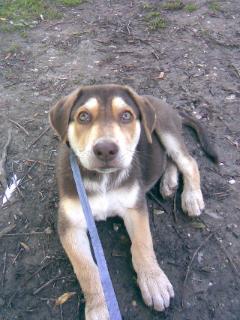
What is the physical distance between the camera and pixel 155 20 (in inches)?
306

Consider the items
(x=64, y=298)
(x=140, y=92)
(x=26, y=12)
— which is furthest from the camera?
(x=26, y=12)

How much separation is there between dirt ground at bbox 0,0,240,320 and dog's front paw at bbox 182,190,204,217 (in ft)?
0.29

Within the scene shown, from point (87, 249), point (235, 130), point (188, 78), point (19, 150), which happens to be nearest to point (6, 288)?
point (87, 249)

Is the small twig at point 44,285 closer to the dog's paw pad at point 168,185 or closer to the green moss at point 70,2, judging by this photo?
the dog's paw pad at point 168,185

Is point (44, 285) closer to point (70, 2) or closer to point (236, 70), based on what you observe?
point (236, 70)

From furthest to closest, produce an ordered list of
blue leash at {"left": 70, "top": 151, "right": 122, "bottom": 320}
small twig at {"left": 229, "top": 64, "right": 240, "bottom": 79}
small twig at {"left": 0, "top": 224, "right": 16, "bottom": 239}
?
small twig at {"left": 229, "top": 64, "right": 240, "bottom": 79} → small twig at {"left": 0, "top": 224, "right": 16, "bottom": 239} → blue leash at {"left": 70, "top": 151, "right": 122, "bottom": 320}

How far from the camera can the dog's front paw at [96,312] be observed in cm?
359

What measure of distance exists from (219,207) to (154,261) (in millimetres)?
1087

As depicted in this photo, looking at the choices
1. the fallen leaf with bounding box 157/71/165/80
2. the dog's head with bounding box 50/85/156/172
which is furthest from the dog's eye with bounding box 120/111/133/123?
the fallen leaf with bounding box 157/71/165/80

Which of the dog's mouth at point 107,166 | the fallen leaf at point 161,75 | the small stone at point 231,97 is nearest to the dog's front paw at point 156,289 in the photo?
the dog's mouth at point 107,166

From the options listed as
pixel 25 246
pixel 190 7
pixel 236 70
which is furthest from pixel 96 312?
pixel 190 7

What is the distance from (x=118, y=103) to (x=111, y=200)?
2.93ft

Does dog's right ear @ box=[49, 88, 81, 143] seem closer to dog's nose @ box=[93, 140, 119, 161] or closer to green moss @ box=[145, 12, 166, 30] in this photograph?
dog's nose @ box=[93, 140, 119, 161]

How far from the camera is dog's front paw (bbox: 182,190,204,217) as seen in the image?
4.53 m
